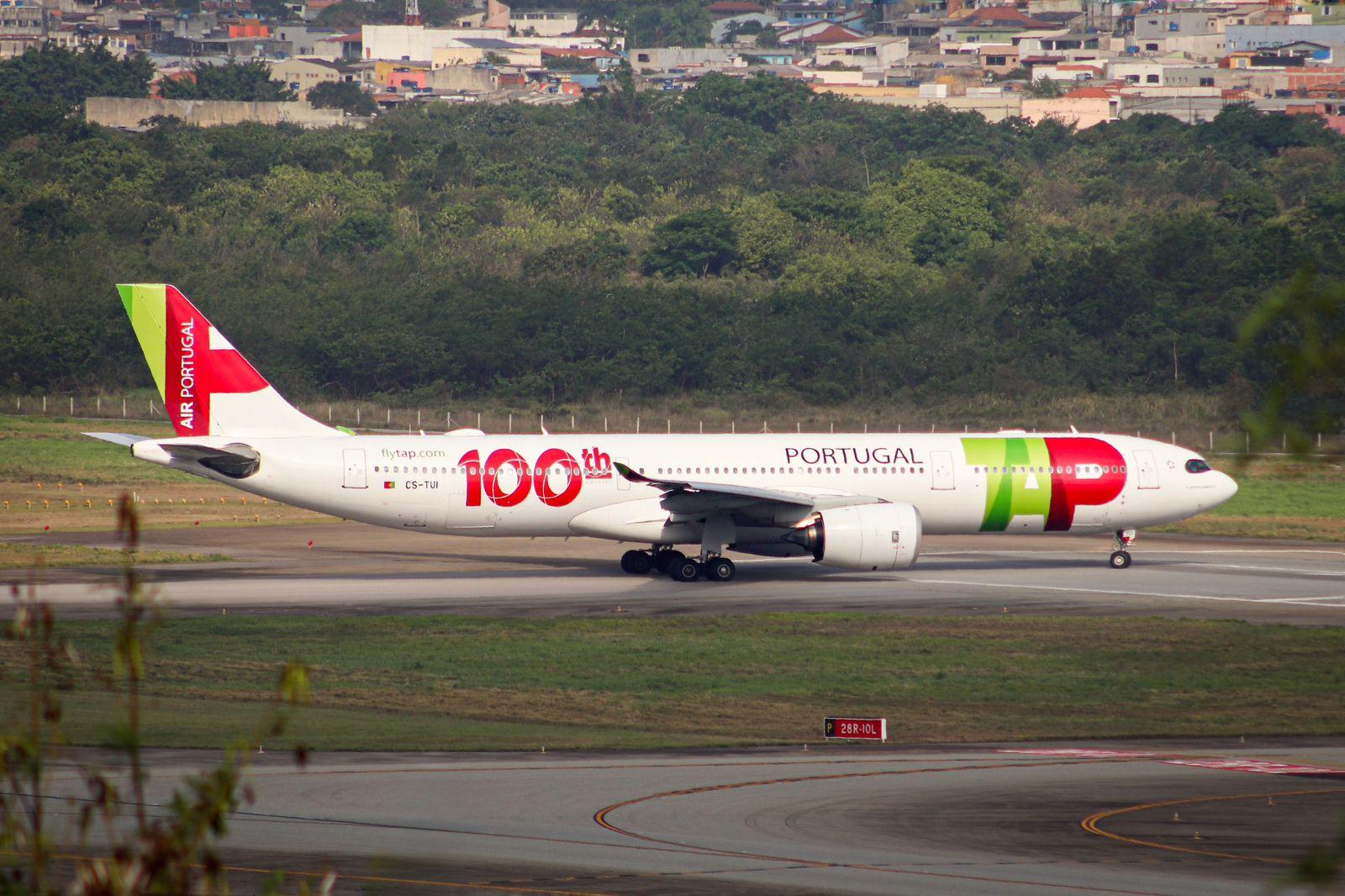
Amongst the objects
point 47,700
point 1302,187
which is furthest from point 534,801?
point 1302,187

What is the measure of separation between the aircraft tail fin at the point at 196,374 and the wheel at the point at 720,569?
1152 centimetres

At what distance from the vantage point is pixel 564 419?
285 feet

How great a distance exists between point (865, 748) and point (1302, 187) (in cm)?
11724

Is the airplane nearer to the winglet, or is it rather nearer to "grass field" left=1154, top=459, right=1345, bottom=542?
the winglet

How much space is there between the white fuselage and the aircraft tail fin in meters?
0.90

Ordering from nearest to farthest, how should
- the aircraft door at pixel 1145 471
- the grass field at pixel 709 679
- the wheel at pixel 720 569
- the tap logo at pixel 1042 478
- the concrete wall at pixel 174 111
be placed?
the grass field at pixel 709 679 → the wheel at pixel 720 569 → the tap logo at pixel 1042 478 → the aircraft door at pixel 1145 471 → the concrete wall at pixel 174 111

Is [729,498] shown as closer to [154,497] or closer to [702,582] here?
[702,582]

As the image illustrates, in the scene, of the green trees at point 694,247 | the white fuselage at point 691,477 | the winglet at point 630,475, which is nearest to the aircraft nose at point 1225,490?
the white fuselage at point 691,477

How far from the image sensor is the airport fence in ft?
271

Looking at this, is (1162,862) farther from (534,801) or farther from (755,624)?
(755,624)

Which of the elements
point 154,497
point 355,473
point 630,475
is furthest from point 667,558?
point 154,497

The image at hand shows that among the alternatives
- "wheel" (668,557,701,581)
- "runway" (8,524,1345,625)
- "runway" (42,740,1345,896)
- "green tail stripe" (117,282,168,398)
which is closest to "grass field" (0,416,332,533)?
"runway" (8,524,1345,625)

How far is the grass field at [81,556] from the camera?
4506 cm

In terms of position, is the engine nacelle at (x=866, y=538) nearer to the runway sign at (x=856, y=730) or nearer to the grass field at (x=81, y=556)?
the runway sign at (x=856, y=730)
